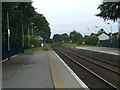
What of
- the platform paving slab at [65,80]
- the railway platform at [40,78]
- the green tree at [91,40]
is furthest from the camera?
the green tree at [91,40]

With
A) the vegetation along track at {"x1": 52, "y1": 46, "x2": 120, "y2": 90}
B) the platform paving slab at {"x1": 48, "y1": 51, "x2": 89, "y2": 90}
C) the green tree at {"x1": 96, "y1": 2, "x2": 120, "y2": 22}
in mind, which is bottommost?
the vegetation along track at {"x1": 52, "y1": 46, "x2": 120, "y2": 90}

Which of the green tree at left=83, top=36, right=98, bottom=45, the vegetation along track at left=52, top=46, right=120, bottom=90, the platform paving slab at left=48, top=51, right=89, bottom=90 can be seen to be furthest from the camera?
the green tree at left=83, top=36, right=98, bottom=45

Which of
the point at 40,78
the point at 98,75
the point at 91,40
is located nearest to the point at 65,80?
the point at 40,78

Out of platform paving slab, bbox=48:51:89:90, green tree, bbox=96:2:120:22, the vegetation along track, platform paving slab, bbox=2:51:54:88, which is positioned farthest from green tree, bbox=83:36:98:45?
platform paving slab, bbox=48:51:89:90

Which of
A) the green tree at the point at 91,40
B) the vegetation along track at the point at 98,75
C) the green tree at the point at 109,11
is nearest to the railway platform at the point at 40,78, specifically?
the vegetation along track at the point at 98,75

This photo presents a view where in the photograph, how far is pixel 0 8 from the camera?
2552 centimetres

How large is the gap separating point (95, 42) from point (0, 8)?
9871cm

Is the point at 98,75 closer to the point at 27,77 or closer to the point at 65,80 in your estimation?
the point at 65,80

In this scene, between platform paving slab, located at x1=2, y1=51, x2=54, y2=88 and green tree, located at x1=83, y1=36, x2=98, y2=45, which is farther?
green tree, located at x1=83, y1=36, x2=98, y2=45

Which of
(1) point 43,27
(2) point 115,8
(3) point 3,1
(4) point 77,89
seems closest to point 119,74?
(4) point 77,89

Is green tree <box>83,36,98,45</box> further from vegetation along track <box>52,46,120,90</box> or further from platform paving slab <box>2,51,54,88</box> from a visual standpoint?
platform paving slab <box>2,51,54,88</box>

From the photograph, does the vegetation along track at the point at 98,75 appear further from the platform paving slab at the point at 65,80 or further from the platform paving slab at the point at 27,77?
the platform paving slab at the point at 27,77

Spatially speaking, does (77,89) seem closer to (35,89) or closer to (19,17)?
(35,89)

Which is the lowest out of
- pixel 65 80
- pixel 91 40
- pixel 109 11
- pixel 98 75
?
pixel 98 75
